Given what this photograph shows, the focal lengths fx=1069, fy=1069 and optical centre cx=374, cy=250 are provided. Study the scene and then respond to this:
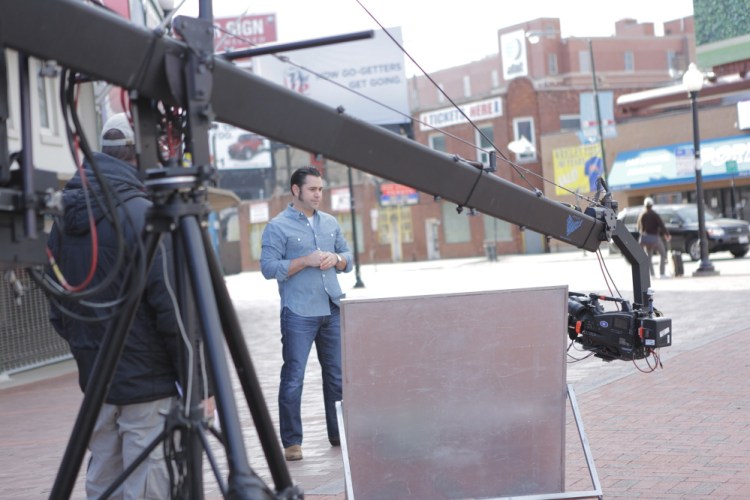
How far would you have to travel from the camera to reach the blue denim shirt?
24.9 ft

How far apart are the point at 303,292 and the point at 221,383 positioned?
4.58m

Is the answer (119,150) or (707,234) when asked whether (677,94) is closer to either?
(707,234)

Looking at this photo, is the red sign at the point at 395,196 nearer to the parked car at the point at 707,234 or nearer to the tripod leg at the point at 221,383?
the parked car at the point at 707,234

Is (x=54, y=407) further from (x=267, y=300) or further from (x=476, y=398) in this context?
(x=267, y=300)

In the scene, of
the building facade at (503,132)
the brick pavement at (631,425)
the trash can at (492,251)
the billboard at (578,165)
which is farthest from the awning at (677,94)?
the brick pavement at (631,425)

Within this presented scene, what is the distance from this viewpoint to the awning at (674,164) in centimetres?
4253

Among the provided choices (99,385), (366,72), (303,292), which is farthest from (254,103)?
(366,72)

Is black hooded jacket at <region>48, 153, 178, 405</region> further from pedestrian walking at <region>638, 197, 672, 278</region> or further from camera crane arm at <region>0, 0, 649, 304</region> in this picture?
pedestrian walking at <region>638, 197, 672, 278</region>

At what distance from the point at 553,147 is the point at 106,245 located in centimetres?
5167

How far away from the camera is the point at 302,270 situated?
767 cm

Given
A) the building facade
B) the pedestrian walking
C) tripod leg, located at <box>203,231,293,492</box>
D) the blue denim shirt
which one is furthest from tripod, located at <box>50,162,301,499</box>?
the building facade

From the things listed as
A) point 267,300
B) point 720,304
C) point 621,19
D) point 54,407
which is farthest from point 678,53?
point 54,407

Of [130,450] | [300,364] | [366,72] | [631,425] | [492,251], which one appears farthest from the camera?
[492,251]

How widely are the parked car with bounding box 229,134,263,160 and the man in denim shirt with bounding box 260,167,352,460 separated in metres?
62.9
